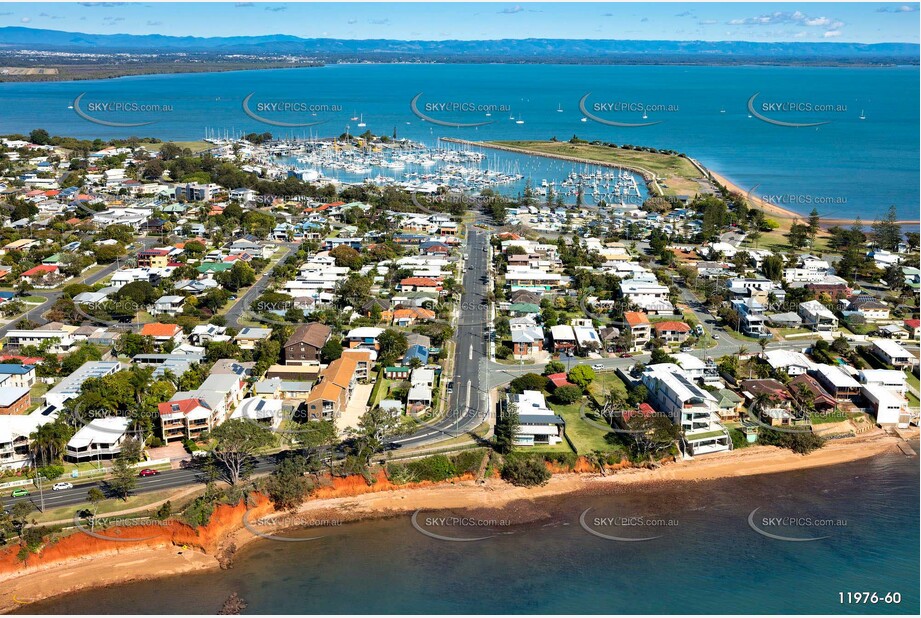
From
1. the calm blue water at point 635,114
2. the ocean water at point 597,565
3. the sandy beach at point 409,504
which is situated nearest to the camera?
the ocean water at point 597,565

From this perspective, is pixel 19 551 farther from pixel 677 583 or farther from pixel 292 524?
pixel 677 583

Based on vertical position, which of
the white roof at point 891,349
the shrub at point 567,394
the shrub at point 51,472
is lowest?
the shrub at point 51,472

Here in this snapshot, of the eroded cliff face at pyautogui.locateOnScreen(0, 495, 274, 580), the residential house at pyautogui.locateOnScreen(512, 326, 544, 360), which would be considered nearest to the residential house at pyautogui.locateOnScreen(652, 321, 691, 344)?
the residential house at pyautogui.locateOnScreen(512, 326, 544, 360)

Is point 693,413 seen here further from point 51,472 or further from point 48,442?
point 48,442

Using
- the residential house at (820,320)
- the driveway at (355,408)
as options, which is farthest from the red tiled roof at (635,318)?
the driveway at (355,408)

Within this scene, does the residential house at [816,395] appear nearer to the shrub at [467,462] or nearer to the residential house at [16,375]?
the shrub at [467,462]

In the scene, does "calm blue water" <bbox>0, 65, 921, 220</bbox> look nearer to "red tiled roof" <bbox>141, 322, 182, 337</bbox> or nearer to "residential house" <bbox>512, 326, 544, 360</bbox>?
"residential house" <bbox>512, 326, 544, 360</bbox>
